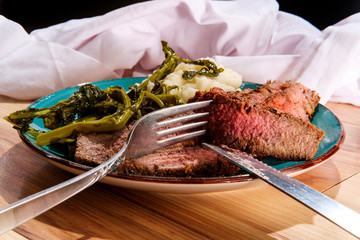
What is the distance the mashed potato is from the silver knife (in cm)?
105

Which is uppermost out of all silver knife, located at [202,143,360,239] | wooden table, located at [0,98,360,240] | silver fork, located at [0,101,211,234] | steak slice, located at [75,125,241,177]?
silver fork, located at [0,101,211,234]

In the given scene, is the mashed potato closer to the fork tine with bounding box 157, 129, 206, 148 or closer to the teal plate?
the fork tine with bounding box 157, 129, 206, 148

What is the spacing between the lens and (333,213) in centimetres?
126

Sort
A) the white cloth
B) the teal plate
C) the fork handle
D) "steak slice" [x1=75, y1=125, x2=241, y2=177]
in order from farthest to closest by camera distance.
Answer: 1. the white cloth
2. "steak slice" [x1=75, y1=125, x2=241, y2=177]
3. the teal plate
4. the fork handle

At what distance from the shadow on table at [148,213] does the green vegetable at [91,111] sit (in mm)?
251

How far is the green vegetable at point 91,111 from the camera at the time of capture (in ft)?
6.56

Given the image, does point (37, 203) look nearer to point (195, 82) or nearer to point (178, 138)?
point (178, 138)

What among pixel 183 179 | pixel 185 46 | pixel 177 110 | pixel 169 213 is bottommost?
pixel 169 213

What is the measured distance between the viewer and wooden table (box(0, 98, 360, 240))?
1.51m

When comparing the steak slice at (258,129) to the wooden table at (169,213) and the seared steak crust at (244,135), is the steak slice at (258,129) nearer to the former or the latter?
the seared steak crust at (244,135)

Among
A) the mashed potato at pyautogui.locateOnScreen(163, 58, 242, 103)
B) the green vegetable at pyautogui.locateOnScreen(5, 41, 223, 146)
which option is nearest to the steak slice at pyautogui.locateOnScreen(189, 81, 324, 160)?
the green vegetable at pyautogui.locateOnScreen(5, 41, 223, 146)

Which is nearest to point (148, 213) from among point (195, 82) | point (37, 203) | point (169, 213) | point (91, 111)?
point (169, 213)

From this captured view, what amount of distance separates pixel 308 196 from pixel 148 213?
0.68m

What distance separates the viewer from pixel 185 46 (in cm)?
420
